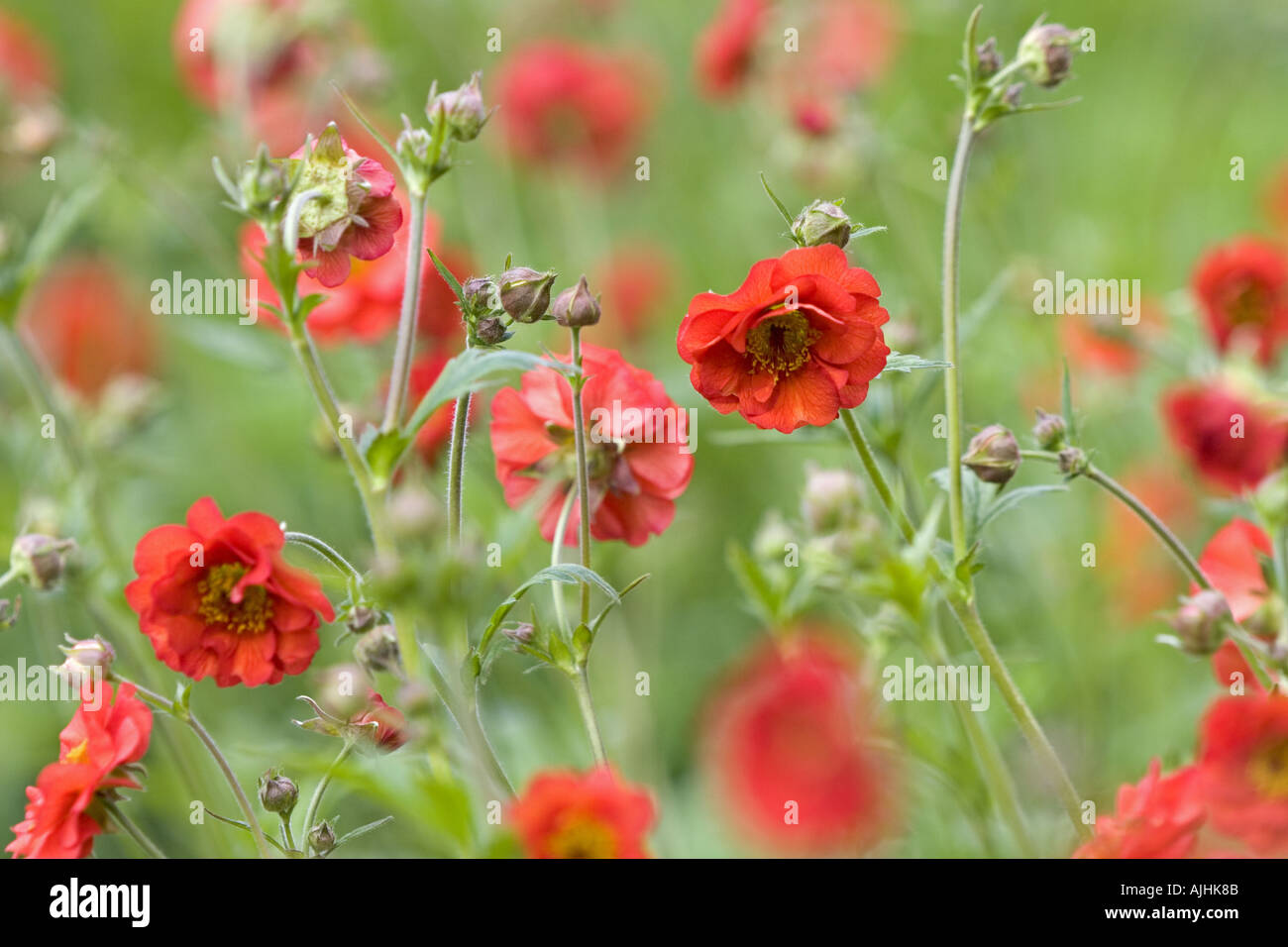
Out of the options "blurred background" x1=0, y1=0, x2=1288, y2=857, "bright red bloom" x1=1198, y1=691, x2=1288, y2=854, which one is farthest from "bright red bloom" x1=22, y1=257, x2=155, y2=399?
"bright red bloom" x1=1198, y1=691, x2=1288, y2=854

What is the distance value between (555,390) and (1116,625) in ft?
5.49

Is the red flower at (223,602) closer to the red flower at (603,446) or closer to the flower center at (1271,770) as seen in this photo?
the red flower at (603,446)

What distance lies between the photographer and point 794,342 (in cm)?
140

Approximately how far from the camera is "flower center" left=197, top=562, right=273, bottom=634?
139 centimetres

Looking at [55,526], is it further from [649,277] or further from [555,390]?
[649,277]

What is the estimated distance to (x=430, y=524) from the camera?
98cm

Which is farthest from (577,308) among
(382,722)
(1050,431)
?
(1050,431)

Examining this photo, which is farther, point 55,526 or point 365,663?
point 55,526

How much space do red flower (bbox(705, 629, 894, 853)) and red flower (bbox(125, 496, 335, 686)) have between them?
1.69 ft

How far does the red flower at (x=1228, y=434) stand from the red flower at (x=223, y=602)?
52.7 inches

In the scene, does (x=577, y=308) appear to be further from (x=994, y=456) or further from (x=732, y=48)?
(x=732, y=48)

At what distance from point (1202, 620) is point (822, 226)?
0.60 metres

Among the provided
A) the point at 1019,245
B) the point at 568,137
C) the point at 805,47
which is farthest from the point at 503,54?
the point at 1019,245

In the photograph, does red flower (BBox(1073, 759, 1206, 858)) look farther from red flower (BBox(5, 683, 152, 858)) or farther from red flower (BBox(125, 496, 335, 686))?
red flower (BBox(5, 683, 152, 858))
